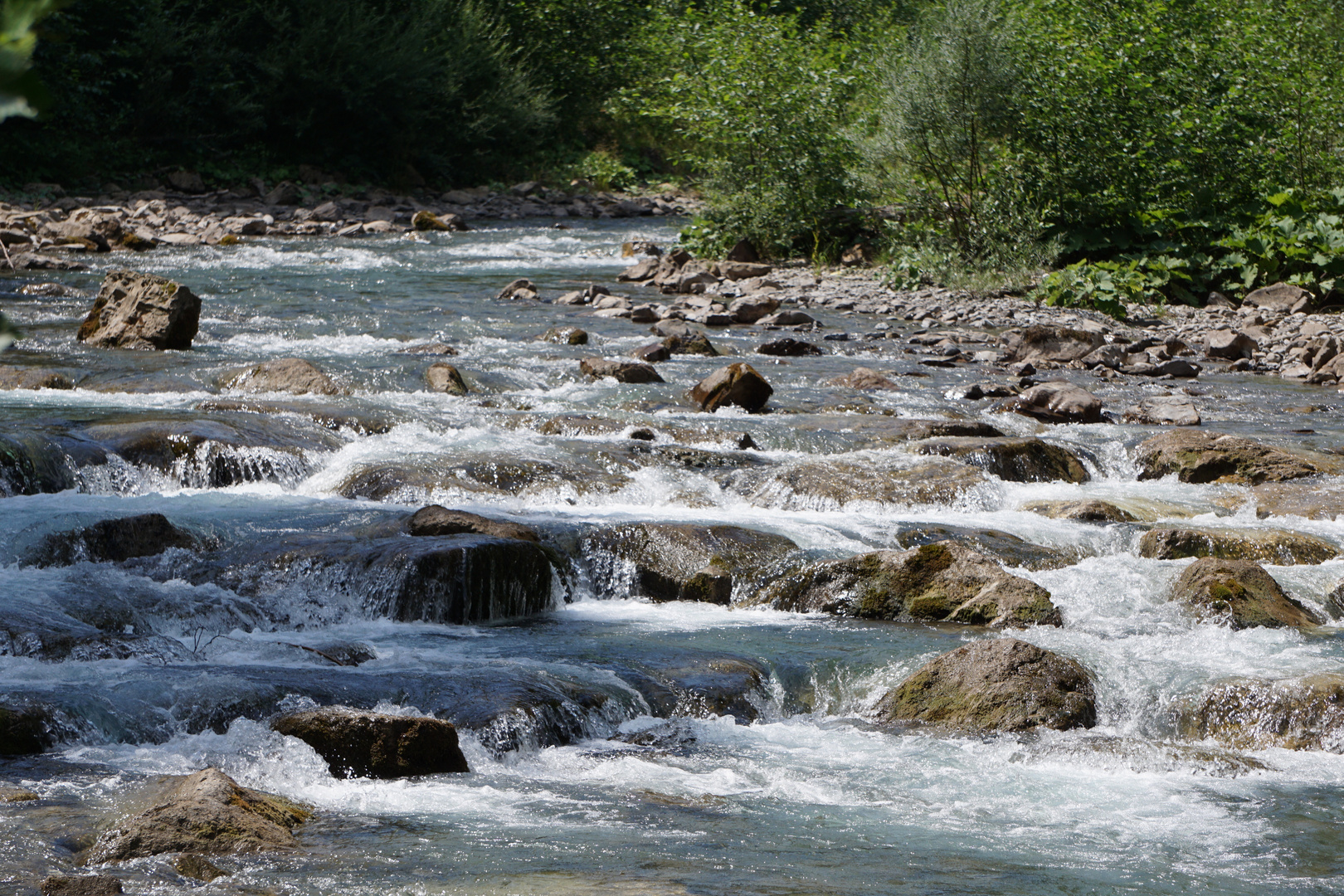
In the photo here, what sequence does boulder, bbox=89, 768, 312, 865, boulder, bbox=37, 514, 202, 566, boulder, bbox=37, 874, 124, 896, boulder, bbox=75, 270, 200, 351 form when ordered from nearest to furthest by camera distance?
1. boulder, bbox=37, 874, 124, 896
2. boulder, bbox=89, 768, 312, 865
3. boulder, bbox=37, 514, 202, 566
4. boulder, bbox=75, 270, 200, 351

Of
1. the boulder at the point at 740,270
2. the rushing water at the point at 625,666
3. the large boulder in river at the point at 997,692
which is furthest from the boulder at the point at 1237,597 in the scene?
the boulder at the point at 740,270

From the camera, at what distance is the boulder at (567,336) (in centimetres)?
1466

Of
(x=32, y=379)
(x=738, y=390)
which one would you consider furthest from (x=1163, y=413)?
(x=32, y=379)

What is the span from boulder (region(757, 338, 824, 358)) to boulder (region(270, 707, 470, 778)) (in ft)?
32.2

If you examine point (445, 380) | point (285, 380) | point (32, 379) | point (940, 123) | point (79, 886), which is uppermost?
point (940, 123)

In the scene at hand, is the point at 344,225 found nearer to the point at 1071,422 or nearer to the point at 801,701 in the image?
the point at 1071,422

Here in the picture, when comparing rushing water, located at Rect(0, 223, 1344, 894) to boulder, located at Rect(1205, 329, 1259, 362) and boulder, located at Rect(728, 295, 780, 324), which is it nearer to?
boulder, located at Rect(1205, 329, 1259, 362)

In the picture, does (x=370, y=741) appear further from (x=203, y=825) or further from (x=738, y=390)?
(x=738, y=390)

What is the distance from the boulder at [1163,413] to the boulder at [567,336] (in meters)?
5.80

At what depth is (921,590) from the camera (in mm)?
7664

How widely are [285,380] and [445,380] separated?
4.60ft

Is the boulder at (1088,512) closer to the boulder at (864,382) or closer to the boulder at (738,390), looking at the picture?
the boulder at (738,390)

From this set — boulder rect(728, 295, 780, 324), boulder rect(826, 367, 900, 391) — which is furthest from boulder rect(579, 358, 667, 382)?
boulder rect(728, 295, 780, 324)

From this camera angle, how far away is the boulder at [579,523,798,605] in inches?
318
